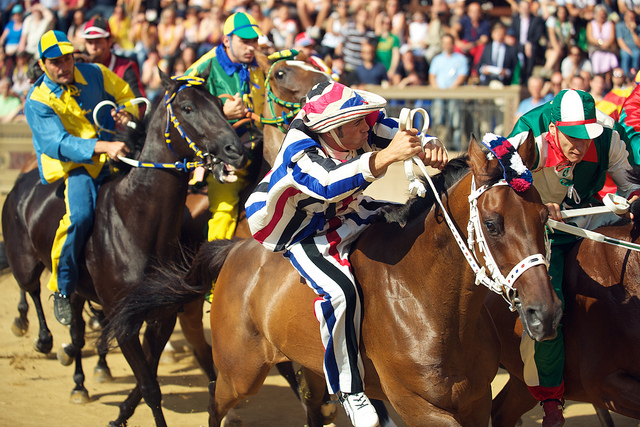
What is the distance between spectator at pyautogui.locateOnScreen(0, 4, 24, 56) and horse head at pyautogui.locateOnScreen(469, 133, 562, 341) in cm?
1554

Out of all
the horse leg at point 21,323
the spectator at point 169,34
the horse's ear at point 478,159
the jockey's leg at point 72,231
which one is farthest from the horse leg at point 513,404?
the spectator at point 169,34

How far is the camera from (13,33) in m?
16.1

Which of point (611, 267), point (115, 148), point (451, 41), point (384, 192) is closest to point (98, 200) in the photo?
point (115, 148)

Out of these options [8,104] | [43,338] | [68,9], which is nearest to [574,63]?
[43,338]

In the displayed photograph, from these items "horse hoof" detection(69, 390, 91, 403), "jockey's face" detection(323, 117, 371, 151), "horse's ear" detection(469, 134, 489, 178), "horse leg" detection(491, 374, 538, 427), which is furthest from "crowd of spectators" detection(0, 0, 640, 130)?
"horse's ear" detection(469, 134, 489, 178)

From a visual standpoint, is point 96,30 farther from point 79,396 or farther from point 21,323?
point 79,396

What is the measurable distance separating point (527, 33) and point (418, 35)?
75.5 inches

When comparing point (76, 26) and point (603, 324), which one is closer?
point (603, 324)

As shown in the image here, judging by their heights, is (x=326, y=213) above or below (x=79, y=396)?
above

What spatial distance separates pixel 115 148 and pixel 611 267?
354 centimetres

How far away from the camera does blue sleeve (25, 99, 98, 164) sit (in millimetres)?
5336

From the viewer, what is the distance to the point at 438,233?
3.18m

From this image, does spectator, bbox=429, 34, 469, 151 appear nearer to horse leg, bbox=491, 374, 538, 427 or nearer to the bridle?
the bridle

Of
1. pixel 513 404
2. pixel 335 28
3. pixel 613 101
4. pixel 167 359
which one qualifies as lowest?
pixel 167 359
